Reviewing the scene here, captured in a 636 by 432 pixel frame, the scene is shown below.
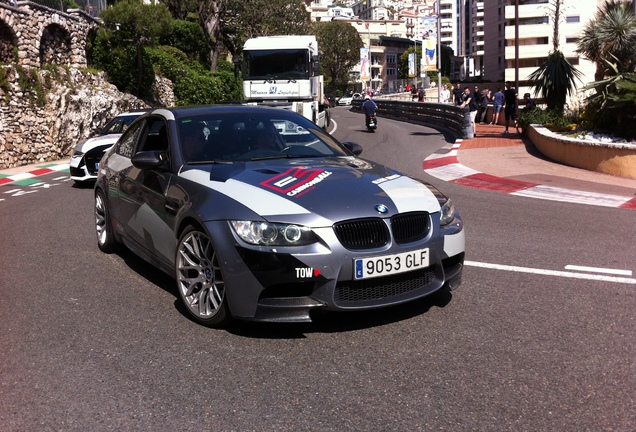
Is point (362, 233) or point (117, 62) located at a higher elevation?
point (117, 62)

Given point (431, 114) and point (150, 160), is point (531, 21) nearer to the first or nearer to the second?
point (431, 114)

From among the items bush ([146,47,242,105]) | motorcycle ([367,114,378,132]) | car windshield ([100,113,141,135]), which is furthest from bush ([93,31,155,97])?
car windshield ([100,113,141,135])

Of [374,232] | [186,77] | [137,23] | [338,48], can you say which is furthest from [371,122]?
[338,48]

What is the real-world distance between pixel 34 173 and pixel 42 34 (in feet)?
28.2

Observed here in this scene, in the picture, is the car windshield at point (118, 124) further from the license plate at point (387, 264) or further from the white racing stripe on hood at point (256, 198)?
the license plate at point (387, 264)

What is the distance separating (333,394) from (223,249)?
1.29 metres

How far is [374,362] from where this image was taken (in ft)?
14.5

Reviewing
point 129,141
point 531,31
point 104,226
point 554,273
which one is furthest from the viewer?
→ point 531,31

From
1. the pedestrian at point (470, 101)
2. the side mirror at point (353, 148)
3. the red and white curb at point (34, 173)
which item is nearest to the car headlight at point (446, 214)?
the side mirror at point (353, 148)

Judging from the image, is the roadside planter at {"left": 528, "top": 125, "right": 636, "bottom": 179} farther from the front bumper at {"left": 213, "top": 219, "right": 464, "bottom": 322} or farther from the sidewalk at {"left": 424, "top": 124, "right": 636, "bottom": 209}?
the front bumper at {"left": 213, "top": 219, "right": 464, "bottom": 322}

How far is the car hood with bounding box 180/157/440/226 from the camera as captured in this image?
4734mm

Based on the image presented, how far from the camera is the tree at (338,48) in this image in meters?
105

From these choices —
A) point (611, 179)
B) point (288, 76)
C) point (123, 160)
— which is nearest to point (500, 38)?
point (288, 76)

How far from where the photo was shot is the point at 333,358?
4.51 meters
